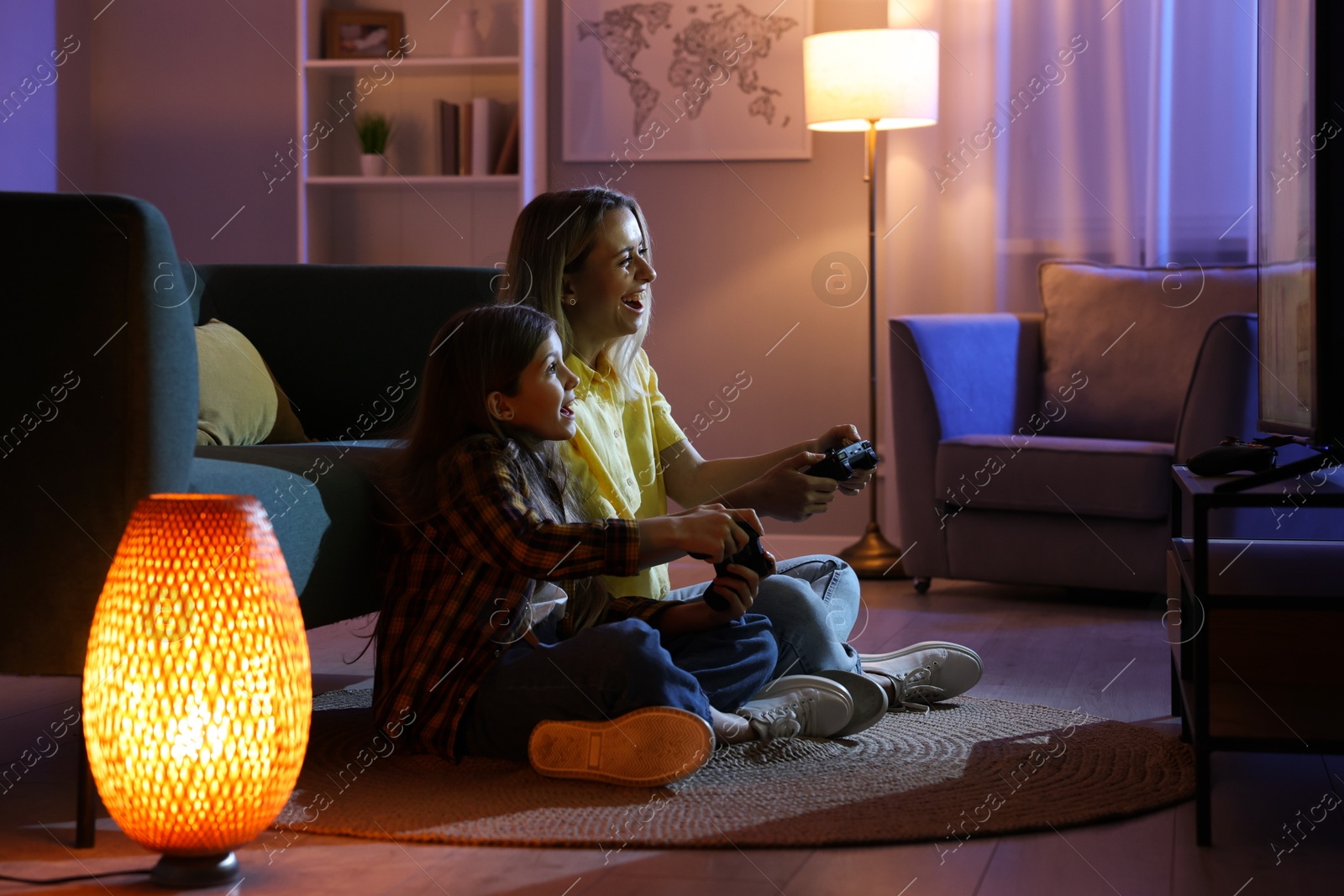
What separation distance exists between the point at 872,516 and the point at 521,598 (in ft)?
6.97

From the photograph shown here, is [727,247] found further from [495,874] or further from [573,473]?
[495,874]

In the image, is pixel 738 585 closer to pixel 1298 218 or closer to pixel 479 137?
pixel 1298 218

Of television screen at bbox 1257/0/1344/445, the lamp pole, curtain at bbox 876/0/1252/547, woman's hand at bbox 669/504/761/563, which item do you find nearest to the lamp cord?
woman's hand at bbox 669/504/761/563

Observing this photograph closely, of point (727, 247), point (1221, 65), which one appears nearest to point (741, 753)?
point (727, 247)

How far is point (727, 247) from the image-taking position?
4.09 metres

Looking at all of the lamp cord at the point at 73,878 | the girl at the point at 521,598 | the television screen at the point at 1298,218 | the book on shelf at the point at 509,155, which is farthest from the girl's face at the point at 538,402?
the book on shelf at the point at 509,155

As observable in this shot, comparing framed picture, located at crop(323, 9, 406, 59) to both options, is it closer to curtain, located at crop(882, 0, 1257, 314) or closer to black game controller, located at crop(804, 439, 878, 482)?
curtain, located at crop(882, 0, 1257, 314)

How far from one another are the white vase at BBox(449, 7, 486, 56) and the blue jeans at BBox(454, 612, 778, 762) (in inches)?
108

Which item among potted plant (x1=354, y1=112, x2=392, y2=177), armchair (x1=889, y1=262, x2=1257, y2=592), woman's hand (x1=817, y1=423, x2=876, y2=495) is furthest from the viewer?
potted plant (x1=354, y1=112, x2=392, y2=177)

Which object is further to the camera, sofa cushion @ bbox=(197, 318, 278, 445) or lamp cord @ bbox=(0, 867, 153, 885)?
sofa cushion @ bbox=(197, 318, 278, 445)

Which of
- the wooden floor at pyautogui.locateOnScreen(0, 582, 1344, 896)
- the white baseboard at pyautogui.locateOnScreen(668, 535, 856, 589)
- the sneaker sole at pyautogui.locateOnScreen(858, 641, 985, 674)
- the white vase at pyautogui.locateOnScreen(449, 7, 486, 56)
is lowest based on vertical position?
the white baseboard at pyautogui.locateOnScreen(668, 535, 856, 589)

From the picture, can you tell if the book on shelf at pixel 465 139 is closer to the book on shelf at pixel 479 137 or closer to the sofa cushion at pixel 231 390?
the book on shelf at pixel 479 137

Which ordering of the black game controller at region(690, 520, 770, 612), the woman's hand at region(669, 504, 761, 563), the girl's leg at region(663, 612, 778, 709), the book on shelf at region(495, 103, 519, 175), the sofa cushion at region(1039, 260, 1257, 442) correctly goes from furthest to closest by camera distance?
the book on shelf at region(495, 103, 519, 175) < the sofa cushion at region(1039, 260, 1257, 442) < the girl's leg at region(663, 612, 778, 709) < the black game controller at region(690, 520, 770, 612) < the woman's hand at region(669, 504, 761, 563)

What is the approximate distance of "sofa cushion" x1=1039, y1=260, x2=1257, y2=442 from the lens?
11.0ft
